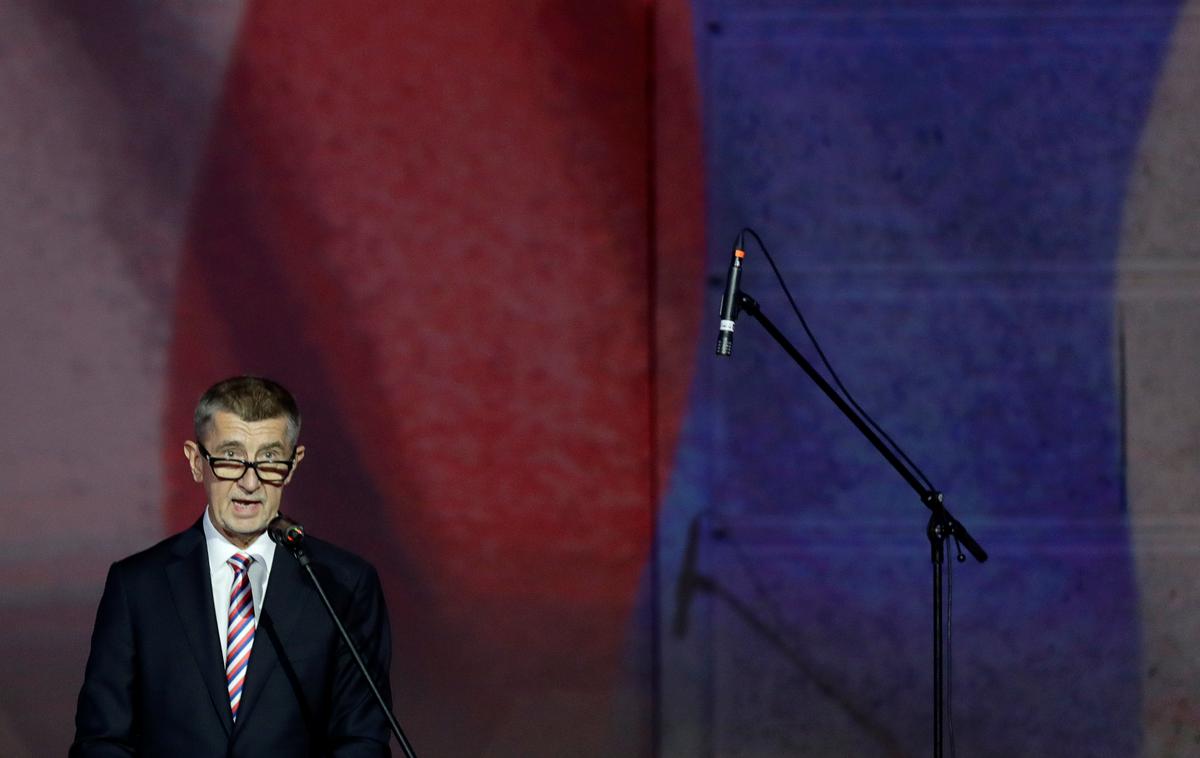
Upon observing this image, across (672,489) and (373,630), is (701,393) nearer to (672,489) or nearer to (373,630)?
(672,489)

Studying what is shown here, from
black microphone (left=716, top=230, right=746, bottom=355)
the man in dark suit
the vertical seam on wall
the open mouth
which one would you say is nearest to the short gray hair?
the man in dark suit

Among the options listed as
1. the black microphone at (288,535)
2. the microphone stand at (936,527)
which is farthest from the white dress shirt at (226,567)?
the microphone stand at (936,527)

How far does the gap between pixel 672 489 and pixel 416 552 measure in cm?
67

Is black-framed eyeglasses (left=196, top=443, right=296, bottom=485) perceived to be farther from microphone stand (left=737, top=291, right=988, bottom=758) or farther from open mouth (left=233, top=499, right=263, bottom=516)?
microphone stand (left=737, top=291, right=988, bottom=758)

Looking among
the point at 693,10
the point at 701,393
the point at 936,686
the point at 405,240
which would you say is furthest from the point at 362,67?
the point at 936,686

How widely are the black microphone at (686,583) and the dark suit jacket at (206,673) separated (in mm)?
1274

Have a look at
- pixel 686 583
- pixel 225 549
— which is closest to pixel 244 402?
pixel 225 549

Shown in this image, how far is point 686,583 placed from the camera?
354 centimetres

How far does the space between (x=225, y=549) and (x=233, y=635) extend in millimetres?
144

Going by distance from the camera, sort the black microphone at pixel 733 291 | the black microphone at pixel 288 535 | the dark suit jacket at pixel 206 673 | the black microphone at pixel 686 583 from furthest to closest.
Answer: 1. the black microphone at pixel 686 583
2. the black microphone at pixel 733 291
3. the dark suit jacket at pixel 206 673
4. the black microphone at pixel 288 535

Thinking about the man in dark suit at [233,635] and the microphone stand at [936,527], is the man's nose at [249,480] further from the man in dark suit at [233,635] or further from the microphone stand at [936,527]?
the microphone stand at [936,527]

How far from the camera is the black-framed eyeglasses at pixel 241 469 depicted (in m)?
2.30

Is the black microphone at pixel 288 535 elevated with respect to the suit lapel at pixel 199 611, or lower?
elevated

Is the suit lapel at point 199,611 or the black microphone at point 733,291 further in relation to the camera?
the black microphone at point 733,291
